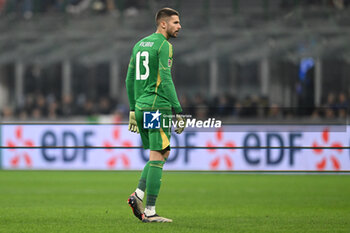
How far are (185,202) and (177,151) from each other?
5.85m

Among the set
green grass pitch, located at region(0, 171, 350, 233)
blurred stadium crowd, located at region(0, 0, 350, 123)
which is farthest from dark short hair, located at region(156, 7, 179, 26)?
blurred stadium crowd, located at region(0, 0, 350, 123)

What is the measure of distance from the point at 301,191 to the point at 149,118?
5.63 meters

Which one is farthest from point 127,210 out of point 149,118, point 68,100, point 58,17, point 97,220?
point 58,17

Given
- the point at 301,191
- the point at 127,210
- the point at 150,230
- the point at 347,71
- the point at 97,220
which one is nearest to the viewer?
the point at 150,230

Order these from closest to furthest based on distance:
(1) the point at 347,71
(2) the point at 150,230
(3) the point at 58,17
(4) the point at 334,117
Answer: (2) the point at 150,230, (4) the point at 334,117, (1) the point at 347,71, (3) the point at 58,17

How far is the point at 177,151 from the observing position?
16.5 meters

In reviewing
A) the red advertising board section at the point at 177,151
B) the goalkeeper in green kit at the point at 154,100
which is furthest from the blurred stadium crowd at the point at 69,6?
the goalkeeper in green kit at the point at 154,100

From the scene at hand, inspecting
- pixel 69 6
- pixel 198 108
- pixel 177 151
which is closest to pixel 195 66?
pixel 198 108

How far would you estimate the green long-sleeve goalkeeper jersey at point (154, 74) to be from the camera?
7.50 m

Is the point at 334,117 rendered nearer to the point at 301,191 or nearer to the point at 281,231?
the point at 301,191

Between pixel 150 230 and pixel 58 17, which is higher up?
pixel 58 17

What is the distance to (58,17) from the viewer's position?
934 inches

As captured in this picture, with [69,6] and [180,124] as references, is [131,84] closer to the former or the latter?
[180,124]

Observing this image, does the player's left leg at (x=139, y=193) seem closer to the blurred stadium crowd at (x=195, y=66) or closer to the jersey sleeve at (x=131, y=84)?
the jersey sleeve at (x=131, y=84)
